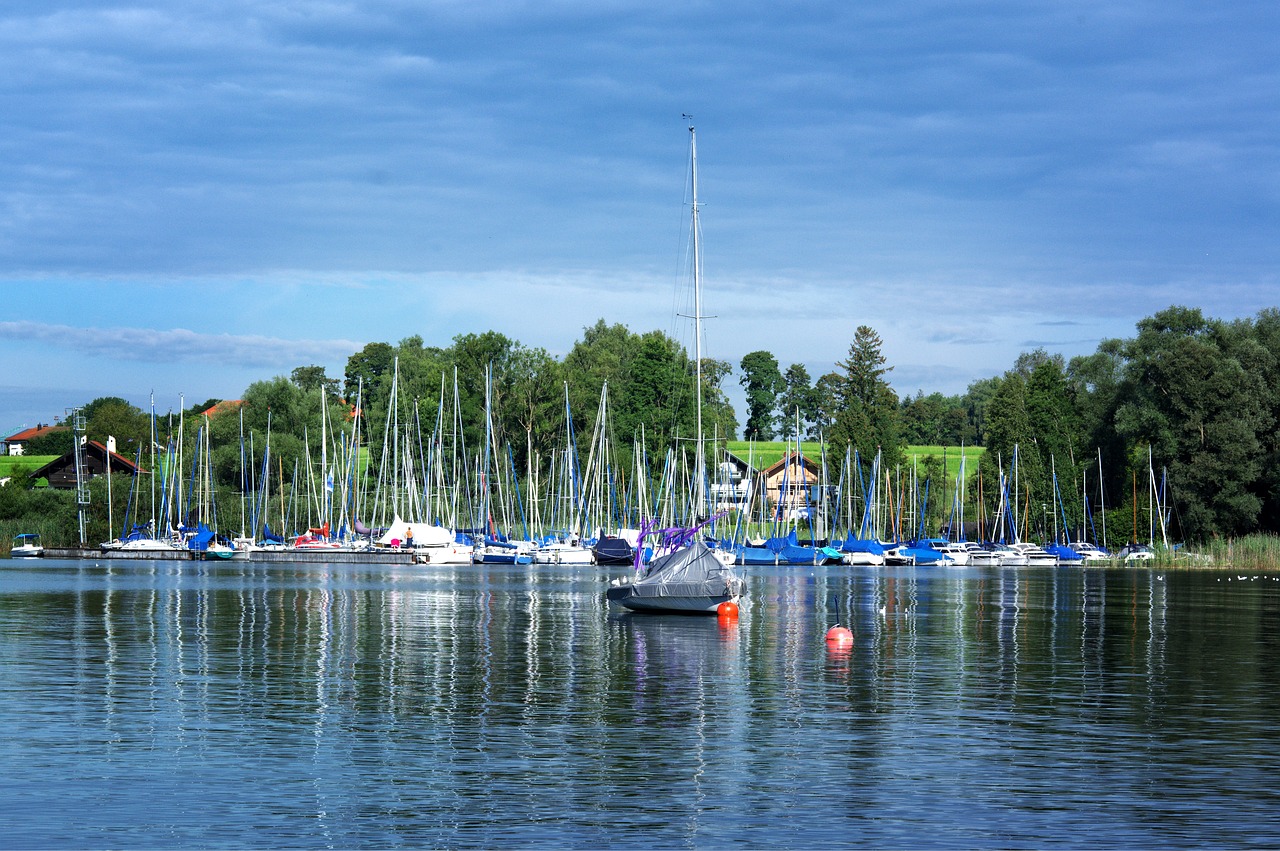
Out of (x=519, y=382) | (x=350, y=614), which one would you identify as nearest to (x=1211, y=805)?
(x=350, y=614)

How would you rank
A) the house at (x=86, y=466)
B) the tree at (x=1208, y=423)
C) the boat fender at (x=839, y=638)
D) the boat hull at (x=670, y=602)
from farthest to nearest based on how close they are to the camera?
1. the house at (x=86, y=466)
2. the tree at (x=1208, y=423)
3. the boat hull at (x=670, y=602)
4. the boat fender at (x=839, y=638)

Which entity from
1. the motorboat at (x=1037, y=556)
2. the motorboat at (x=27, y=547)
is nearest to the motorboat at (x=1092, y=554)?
the motorboat at (x=1037, y=556)

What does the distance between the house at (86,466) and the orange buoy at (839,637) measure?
14087cm

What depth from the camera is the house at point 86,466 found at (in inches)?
6949

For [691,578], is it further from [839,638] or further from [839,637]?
[839,638]

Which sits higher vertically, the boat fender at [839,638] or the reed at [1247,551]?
the boat fender at [839,638]

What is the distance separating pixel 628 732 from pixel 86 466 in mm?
160138

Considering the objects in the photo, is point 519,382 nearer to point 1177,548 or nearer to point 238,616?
point 1177,548

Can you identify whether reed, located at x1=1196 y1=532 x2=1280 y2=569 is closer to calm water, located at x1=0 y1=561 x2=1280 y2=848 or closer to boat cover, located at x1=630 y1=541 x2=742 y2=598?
calm water, located at x1=0 y1=561 x2=1280 y2=848

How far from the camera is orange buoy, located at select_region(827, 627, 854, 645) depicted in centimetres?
5091

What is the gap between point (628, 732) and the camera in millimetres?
29859

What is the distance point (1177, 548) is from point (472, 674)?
376 ft

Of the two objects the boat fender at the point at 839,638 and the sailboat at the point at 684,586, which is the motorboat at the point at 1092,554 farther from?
the boat fender at the point at 839,638

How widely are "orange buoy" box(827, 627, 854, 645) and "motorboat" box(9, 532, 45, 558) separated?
11139 centimetres
